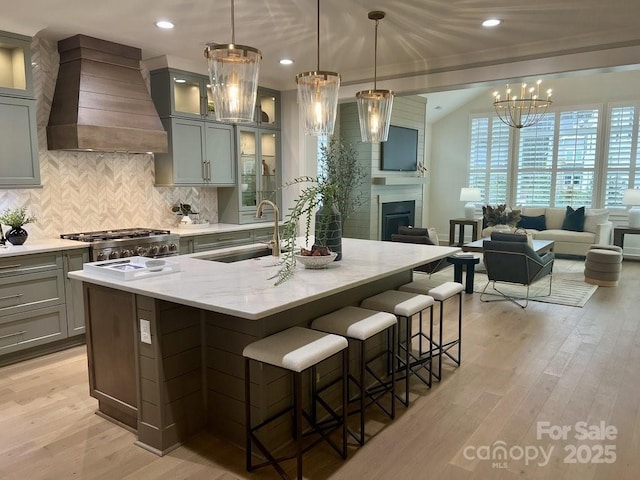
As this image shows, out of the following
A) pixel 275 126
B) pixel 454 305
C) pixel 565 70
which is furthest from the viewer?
pixel 275 126

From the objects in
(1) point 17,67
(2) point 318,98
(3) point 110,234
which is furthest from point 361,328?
(1) point 17,67

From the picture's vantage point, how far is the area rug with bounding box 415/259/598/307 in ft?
19.3

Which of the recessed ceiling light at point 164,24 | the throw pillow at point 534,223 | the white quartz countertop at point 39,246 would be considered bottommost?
the throw pillow at point 534,223

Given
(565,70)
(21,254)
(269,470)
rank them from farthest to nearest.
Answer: (565,70), (21,254), (269,470)

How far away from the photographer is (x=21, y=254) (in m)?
3.82

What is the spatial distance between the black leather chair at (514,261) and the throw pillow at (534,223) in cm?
338

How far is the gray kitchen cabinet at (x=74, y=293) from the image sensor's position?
414 cm

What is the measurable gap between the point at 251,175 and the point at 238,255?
2.61 metres

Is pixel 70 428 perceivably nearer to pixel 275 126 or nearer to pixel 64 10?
pixel 64 10

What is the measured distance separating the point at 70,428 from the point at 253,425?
1.17 m

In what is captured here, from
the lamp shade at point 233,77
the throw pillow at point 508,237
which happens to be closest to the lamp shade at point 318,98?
the lamp shade at point 233,77

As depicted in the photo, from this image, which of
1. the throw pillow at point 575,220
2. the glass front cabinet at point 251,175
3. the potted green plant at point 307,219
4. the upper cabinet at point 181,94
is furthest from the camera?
the throw pillow at point 575,220

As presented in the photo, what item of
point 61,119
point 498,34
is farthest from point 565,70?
point 61,119

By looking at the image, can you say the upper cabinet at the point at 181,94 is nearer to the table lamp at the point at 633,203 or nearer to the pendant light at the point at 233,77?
the pendant light at the point at 233,77
